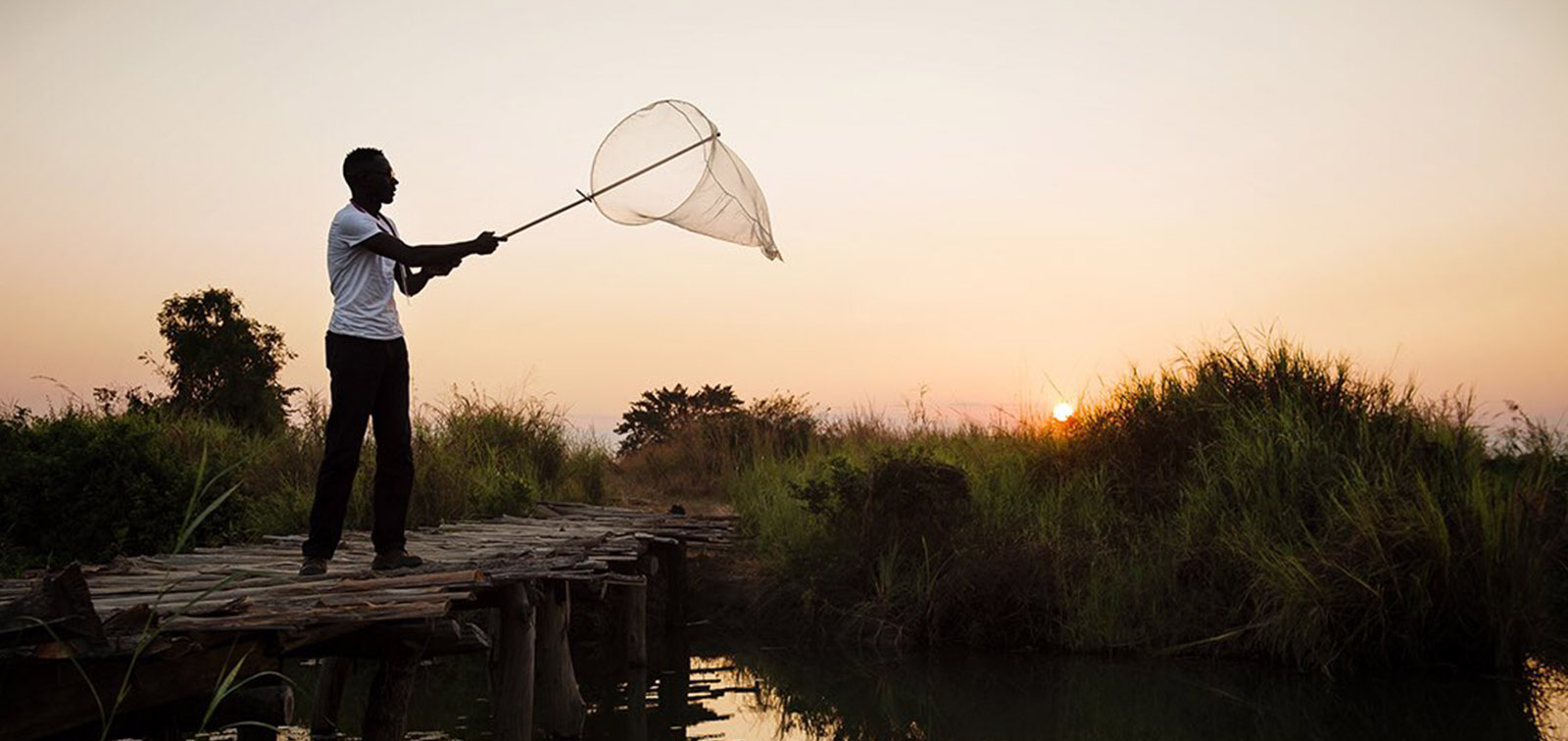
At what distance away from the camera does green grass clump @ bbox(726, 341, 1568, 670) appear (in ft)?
35.3

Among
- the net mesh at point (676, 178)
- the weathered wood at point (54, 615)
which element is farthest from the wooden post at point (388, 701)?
the net mesh at point (676, 178)

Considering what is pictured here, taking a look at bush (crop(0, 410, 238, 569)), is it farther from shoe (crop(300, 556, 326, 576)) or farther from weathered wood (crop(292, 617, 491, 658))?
weathered wood (crop(292, 617, 491, 658))

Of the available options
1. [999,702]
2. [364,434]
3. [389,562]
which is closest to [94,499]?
[389,562]

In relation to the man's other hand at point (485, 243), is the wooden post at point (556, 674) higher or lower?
lower

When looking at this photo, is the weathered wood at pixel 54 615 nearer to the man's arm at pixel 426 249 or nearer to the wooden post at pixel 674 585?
the man's arm at pixel 426 249

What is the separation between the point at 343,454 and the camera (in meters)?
6.84

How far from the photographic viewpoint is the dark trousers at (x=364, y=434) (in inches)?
266

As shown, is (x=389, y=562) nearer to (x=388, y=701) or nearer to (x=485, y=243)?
(x=388, y=701)

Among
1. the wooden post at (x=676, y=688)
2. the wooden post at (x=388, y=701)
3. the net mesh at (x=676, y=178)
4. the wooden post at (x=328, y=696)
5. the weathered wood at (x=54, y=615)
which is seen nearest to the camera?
the weathered wood at (x=54, y=615)

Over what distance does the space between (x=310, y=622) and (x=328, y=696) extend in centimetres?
401

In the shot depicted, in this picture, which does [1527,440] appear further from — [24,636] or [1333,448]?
[24,636]

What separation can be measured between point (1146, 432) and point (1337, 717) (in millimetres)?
4917

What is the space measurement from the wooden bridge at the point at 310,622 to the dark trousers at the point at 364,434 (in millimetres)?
284

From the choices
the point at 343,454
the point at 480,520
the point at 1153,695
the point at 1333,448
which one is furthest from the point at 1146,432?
the point at 343,454
